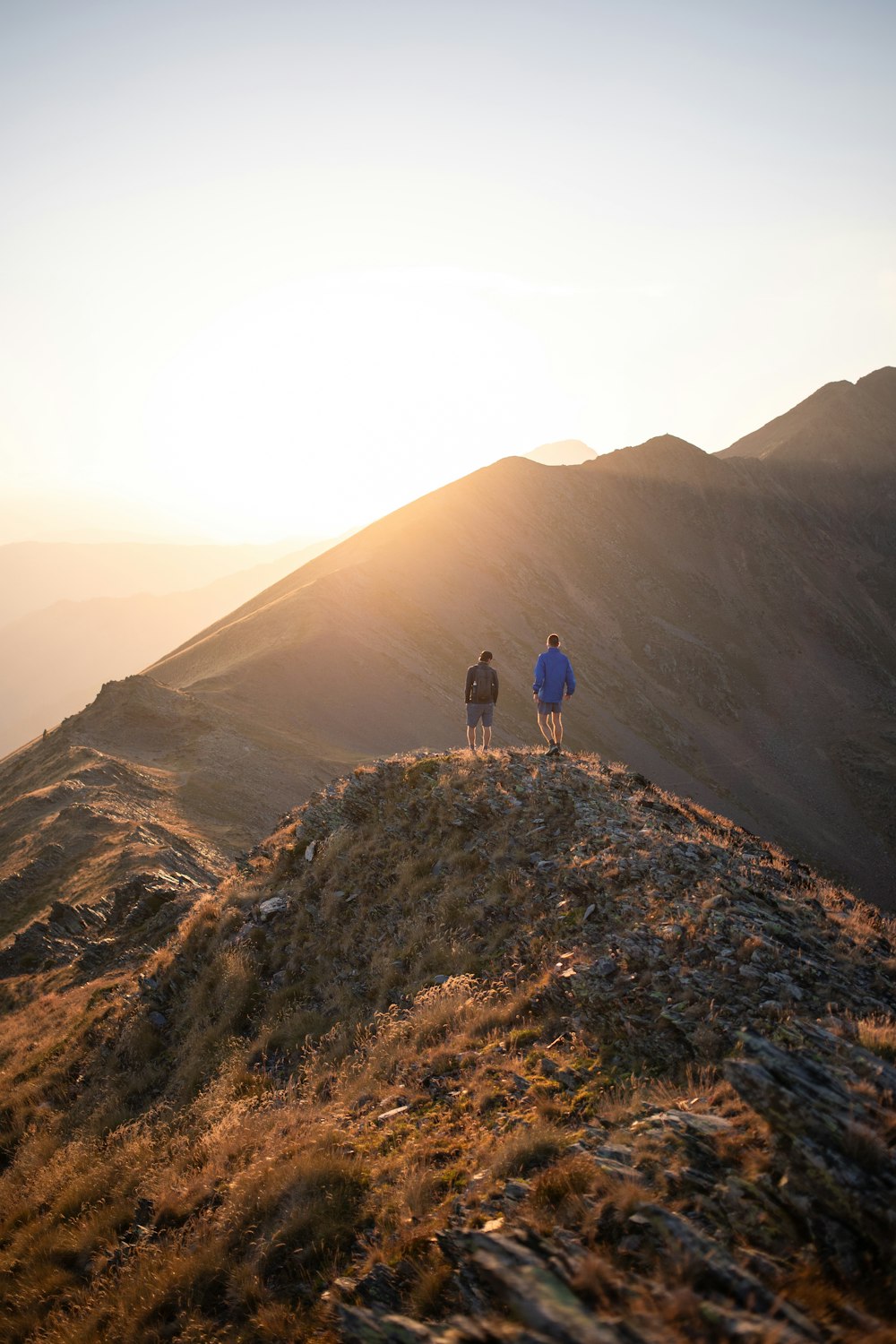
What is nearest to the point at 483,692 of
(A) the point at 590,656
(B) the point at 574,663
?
(B) the point at 574,663

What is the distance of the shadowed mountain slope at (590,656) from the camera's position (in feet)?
122

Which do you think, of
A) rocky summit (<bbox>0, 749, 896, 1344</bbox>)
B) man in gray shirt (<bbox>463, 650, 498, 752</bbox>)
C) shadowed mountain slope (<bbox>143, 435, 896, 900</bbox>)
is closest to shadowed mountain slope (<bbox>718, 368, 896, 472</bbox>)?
shadowed mountain slope (<bbox>143, 435, 896, 900</bbox>)

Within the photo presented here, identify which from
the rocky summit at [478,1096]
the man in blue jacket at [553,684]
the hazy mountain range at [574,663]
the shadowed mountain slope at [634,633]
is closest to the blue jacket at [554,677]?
the man in blue jacket at [553,684]

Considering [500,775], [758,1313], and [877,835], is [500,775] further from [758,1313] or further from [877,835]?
[877,835]

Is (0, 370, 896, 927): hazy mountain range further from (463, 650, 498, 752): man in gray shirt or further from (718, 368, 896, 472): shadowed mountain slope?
(463, 650, 498, 752): man in gray shirt

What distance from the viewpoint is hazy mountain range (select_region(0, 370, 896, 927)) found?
30.7 metres

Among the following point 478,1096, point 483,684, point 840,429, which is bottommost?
point 478,1096

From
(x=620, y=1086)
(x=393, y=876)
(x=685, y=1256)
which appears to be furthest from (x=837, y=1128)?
(x=393, y=876)

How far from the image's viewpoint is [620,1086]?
6.87m

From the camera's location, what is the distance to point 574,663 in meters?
63.7

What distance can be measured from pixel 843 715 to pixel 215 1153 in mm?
71666

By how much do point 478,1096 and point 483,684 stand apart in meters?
10.8

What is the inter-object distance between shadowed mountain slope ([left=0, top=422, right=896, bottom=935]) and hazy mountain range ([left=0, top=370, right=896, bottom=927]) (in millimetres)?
217

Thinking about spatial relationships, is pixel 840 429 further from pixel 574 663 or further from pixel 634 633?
pixel 574 663
